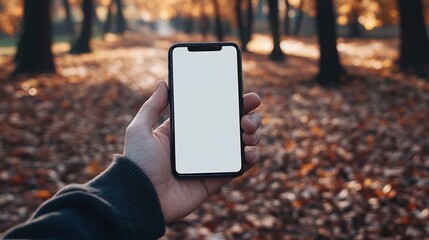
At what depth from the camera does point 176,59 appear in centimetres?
276

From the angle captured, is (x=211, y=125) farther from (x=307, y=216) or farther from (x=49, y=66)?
(x=49, y=66)

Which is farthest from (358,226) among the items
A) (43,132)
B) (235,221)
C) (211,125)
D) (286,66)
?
(286,66)

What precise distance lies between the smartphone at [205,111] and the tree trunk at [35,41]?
12043mm

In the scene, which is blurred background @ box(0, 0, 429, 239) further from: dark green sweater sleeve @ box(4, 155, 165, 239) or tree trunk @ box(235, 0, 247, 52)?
tree trunk @ box(235, 0, 247, 52)

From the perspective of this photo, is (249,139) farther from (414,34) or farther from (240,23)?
(240,23)

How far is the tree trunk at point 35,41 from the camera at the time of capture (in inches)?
530

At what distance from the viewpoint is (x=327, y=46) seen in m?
12.9

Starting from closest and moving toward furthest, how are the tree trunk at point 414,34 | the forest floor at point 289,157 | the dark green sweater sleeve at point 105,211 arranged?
1. the dark green sweater sleeve at point 105,211
2. the forest floor at point 289,157
3. the tree trunk at point 414,34

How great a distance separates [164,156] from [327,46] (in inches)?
440

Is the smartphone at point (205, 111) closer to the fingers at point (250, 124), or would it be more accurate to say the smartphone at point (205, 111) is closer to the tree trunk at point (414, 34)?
the fingers at point (250, 124)

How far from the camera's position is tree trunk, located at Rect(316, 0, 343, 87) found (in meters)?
12.7

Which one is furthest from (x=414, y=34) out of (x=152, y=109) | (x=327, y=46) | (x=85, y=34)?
(x=85, y=34)

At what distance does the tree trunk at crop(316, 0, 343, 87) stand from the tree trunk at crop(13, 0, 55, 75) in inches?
331

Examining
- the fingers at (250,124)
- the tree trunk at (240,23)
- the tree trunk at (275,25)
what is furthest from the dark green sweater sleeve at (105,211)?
the tree trunk at (240,23)
